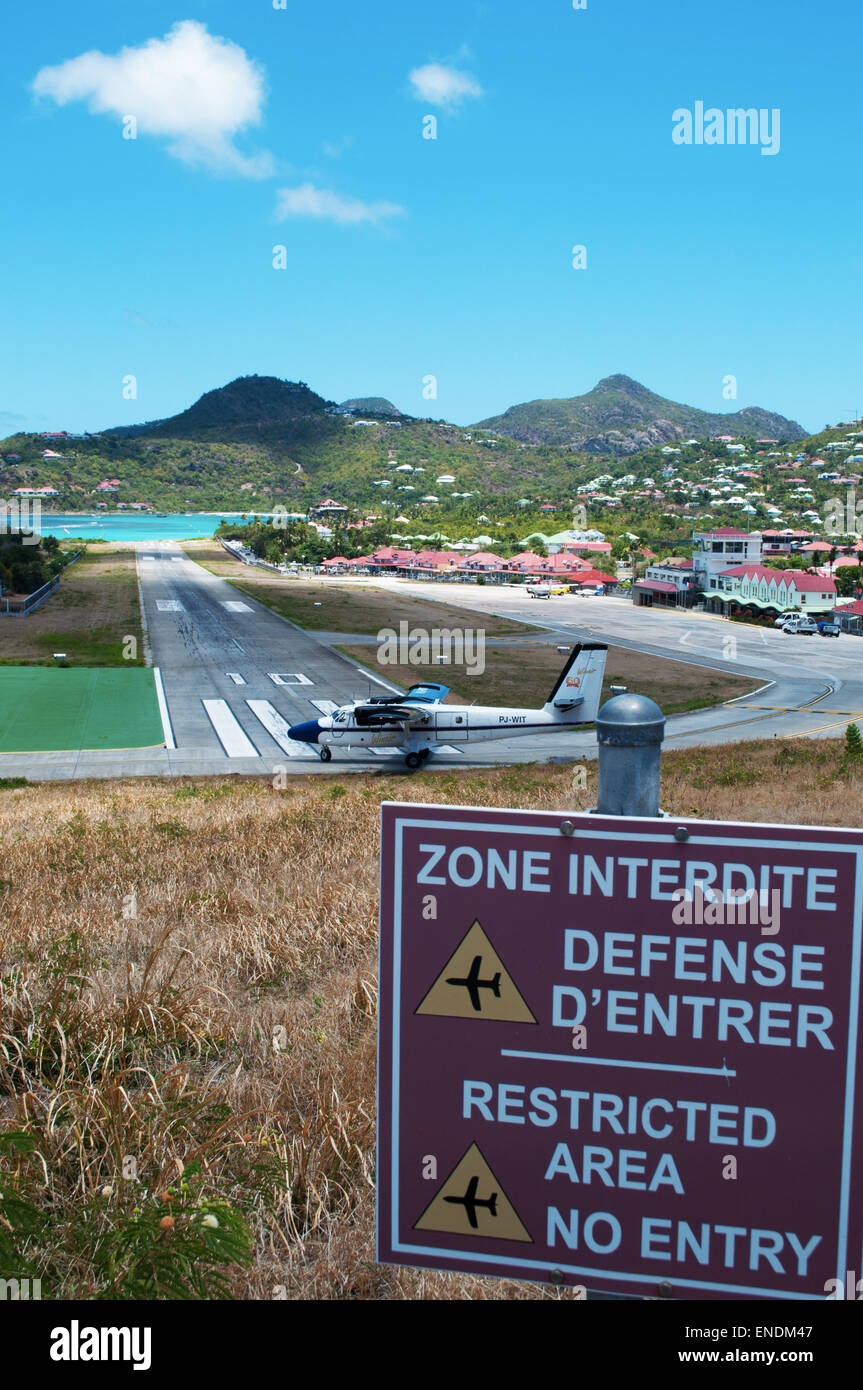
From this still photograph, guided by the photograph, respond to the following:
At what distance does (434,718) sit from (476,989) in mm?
37299

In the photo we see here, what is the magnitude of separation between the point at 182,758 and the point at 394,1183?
39.6 m

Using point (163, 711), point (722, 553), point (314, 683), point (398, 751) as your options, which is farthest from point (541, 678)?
point (722, 553)

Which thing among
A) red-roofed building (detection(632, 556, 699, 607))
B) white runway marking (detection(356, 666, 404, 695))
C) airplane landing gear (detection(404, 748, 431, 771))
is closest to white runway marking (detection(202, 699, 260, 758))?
airplane landing gear (detection(404, 748, 431, 771))

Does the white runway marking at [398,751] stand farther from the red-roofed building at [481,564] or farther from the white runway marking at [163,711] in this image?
the red-roofed building at [481,564]

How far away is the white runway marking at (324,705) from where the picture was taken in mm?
51719

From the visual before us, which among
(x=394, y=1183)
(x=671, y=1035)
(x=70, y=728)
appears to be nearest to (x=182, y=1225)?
(x=394, y=1183)

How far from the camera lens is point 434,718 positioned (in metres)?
40.7

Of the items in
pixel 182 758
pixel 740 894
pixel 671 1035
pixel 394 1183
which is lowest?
pixel 182 758

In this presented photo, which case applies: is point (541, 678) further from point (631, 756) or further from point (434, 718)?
point (631, 756)

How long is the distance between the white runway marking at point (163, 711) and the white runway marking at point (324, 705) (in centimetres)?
795

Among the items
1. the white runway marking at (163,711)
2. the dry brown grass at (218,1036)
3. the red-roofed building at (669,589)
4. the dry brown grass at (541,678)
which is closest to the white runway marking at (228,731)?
the white runway marking at (163,711)
